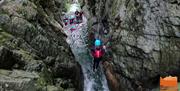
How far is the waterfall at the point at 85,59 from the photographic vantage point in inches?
811

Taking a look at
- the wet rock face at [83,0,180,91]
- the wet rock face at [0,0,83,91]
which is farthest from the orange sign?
the wet rock face at [0,0,83,91]

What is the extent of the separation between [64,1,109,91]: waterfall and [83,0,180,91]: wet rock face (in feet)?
8.32

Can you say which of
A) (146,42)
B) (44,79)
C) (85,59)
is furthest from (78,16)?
(44,79)

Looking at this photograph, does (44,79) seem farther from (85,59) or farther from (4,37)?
(85,59)

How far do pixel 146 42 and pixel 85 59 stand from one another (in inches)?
348

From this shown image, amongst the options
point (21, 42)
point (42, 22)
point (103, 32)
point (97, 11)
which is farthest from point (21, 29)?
point (97, 11)

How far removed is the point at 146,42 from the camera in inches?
630

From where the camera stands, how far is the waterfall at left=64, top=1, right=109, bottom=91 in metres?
20.6

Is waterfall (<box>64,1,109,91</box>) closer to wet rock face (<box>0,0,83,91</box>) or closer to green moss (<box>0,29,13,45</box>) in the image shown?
wet rock face (<box>0,0,83,91</box>)

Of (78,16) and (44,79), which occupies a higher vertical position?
(78,16)

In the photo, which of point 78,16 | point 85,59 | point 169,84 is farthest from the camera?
point 78,16

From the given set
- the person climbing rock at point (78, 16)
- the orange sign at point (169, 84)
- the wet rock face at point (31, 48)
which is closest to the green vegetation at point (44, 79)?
the wet rock face at point (31, 48)

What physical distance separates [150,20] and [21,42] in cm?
760

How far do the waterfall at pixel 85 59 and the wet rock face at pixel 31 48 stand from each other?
12.0ft
